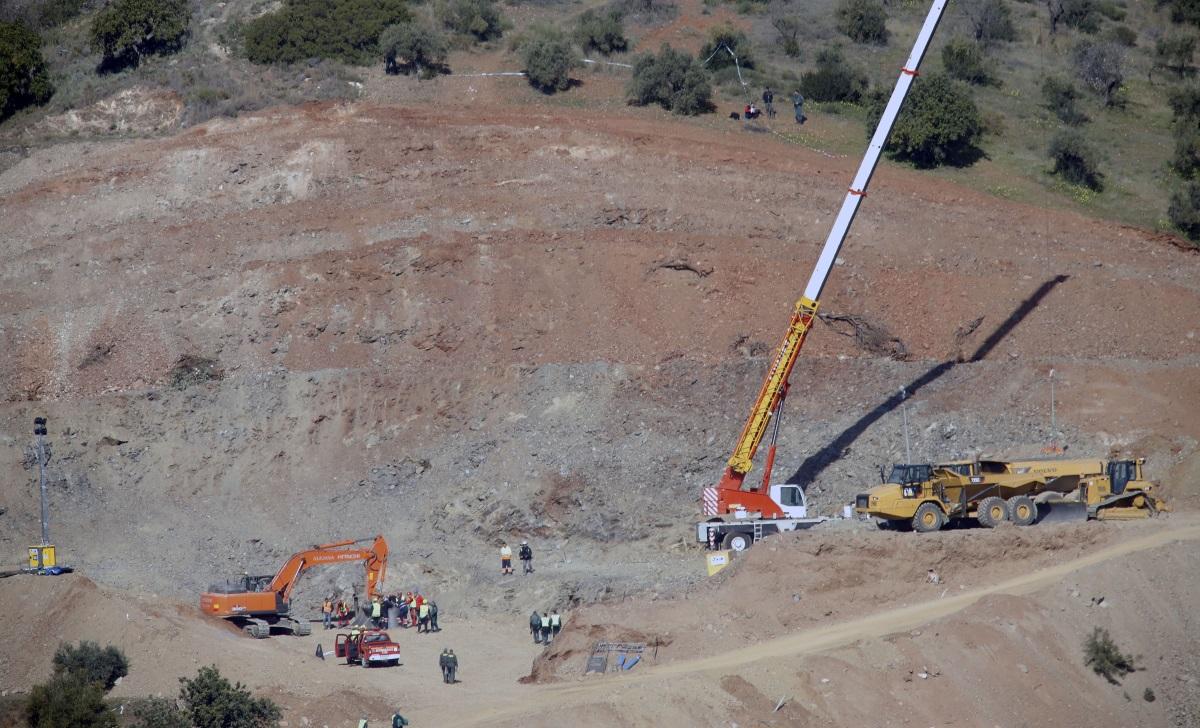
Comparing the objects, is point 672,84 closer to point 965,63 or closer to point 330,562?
point 965,63

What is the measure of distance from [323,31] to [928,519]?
3333 centimetres

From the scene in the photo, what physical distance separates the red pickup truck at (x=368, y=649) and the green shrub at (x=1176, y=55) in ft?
147

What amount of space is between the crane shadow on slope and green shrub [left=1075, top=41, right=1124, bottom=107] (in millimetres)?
17391

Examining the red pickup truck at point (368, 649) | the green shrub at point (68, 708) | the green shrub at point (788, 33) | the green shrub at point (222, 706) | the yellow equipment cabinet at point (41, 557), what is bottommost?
the yellow equipment cabinet at point (41, 557)

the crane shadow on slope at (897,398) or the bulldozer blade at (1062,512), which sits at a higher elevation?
the bulldozer blade at (1062,512)

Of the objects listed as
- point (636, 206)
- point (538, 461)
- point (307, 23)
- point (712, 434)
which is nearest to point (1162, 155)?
point (636, 206)

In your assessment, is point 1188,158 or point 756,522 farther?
point 1188,158

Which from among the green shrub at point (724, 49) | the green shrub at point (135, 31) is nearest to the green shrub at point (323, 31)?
the green shrub at point (135, 31)

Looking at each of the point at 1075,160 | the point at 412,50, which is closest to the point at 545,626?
the point at 1075,160

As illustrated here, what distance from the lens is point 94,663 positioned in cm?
2898

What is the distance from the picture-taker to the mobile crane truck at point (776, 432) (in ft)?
113

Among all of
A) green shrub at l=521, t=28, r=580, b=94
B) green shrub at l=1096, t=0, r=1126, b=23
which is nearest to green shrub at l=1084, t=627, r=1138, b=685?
green shrub at l=521, t=28, r=580, b=94

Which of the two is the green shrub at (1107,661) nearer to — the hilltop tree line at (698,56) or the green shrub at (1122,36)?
the hilltop tree line at (698,56)

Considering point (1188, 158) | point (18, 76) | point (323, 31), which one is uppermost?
point (323, 31)
